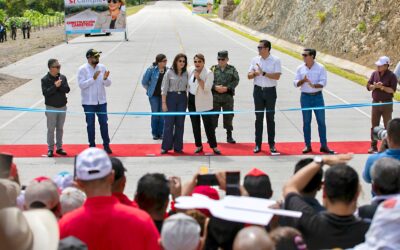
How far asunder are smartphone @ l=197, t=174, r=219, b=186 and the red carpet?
738 centimetres

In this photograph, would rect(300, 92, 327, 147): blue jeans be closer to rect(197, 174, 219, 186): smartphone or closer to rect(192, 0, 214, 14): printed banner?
rect(197, 174, 219, 186): smartphone

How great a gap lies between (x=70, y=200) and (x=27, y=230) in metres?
1.56

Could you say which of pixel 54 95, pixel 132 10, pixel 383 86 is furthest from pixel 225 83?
pixel 132 10

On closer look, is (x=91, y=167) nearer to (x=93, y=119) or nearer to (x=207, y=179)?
(x=207, y=179)

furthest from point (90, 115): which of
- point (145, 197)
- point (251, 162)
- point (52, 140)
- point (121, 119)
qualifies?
point (145, 197)

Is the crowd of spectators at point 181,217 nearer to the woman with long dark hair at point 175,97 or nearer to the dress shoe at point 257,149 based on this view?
the woman with long dark hair at point 175,97

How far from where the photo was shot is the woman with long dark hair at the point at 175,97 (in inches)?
474

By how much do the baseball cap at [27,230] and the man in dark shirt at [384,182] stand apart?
229cm

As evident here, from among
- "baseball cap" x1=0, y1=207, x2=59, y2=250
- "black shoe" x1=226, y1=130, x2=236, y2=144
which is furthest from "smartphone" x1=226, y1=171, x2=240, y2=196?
"black shoe" x1=226, y1=130, x2=236, y2=144

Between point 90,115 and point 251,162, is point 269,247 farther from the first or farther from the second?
point 90,115

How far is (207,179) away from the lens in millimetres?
5070

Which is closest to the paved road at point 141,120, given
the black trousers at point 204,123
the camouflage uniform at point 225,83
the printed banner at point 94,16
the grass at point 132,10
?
the black trousers at point 204,123

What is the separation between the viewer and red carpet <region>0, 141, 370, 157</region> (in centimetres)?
1257

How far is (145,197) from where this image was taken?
4.88 meters
